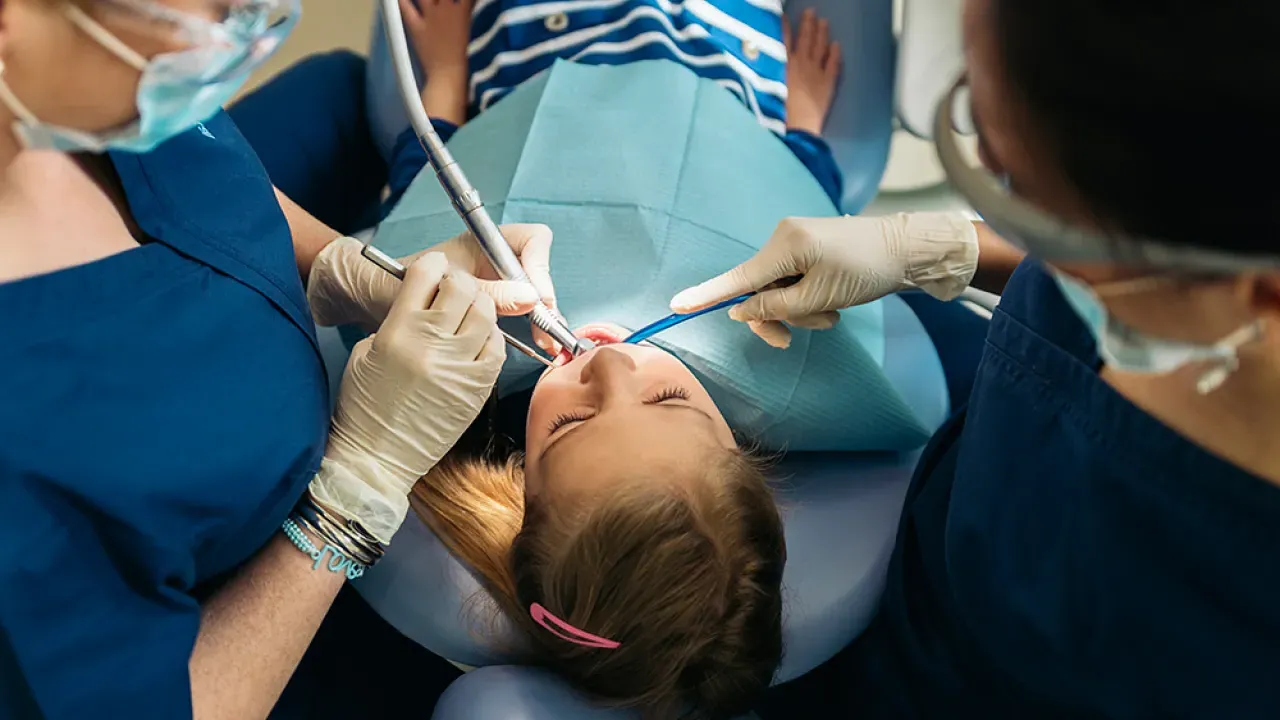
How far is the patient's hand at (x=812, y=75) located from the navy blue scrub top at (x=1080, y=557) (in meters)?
0.66

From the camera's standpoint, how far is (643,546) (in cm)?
86

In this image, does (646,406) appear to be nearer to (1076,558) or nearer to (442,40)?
(1076,558)

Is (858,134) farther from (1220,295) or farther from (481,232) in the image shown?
(1220,295)

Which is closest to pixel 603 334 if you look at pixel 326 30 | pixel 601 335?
pixel 601 335

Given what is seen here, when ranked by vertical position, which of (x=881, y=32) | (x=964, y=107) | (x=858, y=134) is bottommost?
(x=858, y=134)

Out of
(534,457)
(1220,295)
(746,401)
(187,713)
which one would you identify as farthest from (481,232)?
(1220,295)

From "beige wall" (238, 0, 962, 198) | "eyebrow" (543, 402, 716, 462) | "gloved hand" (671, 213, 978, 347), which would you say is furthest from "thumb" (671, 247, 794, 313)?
"beige wall" (238, 0, 962, 198)

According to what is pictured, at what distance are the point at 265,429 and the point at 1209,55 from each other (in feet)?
2.40

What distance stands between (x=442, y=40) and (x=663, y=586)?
989mm

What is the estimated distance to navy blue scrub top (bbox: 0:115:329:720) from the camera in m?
0.63

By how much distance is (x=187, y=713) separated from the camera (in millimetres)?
724

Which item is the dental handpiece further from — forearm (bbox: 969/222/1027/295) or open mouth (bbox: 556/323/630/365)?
forearm (bbox: 969/222/1027/295)

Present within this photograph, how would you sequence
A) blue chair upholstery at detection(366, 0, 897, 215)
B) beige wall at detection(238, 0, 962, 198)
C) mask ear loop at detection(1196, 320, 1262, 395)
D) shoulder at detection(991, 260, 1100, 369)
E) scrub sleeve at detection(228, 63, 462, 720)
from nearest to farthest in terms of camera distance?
mask ear loop at detection(1196, 320, 1262, 395) < shoulder at detection(991, 260, 1100, 369) < scrub sleeve at detection(228, 63, 462, 720) < blue chair upholstery at detection(366, 0, 897, 215) < beige wall at detection(238, 0, 962, 198)

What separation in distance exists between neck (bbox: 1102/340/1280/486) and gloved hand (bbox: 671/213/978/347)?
38 cm
